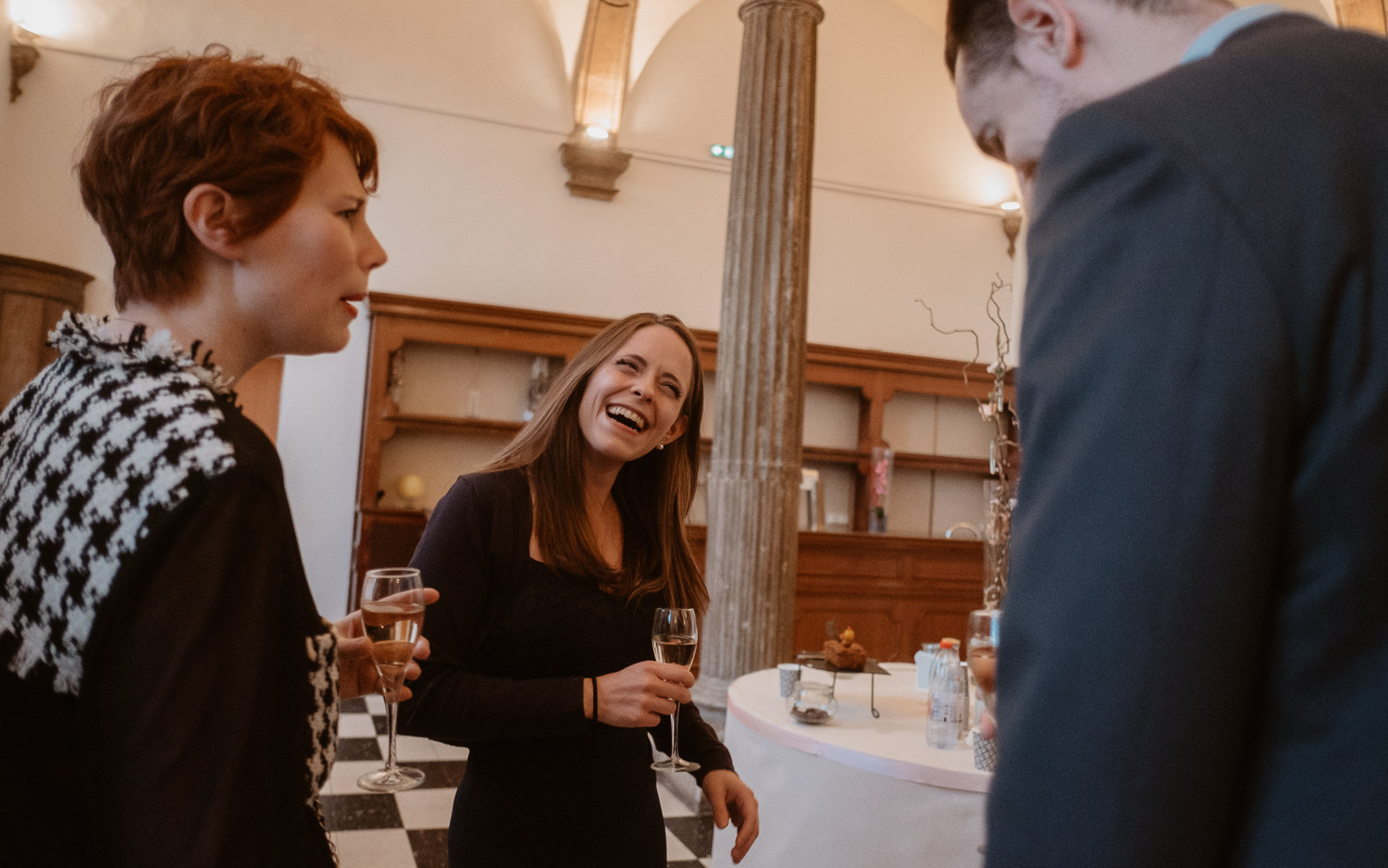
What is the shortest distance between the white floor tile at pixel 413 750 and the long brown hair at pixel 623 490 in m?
3.08

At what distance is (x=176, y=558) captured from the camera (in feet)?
2.26

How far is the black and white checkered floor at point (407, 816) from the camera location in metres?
3.34

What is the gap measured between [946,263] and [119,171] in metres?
8.03

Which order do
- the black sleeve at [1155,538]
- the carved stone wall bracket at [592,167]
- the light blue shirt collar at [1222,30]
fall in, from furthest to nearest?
the carved stone wall bracket at [592,167]
the light blue shirt collar at [1222,30]
the black sleeve at [1155,538]

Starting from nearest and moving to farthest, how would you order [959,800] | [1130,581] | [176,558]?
[1130,581] < [176,558] < [959,800]

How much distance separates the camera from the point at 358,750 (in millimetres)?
4547

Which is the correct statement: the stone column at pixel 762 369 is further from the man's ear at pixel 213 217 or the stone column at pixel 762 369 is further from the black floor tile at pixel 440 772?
the man's ear at pixel 213 217

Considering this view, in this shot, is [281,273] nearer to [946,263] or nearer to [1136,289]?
[1136,289]

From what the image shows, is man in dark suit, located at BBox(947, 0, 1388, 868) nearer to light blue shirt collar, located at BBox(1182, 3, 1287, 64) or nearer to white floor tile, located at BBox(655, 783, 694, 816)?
light blue shirt collar, located at BBox(1182, 3, 1287, 64)

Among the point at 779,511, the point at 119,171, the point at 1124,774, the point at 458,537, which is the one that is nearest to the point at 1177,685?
the point at 1124,774

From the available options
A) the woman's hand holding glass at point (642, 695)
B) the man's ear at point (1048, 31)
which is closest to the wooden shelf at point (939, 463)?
the woman's hand holding glass at point (642, 695)

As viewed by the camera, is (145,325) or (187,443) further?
(145,325)

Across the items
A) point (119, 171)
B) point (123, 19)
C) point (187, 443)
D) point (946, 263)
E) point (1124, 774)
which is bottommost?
point (1124, 774)

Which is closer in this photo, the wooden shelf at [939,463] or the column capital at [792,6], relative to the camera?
the column capital at [792,6]
